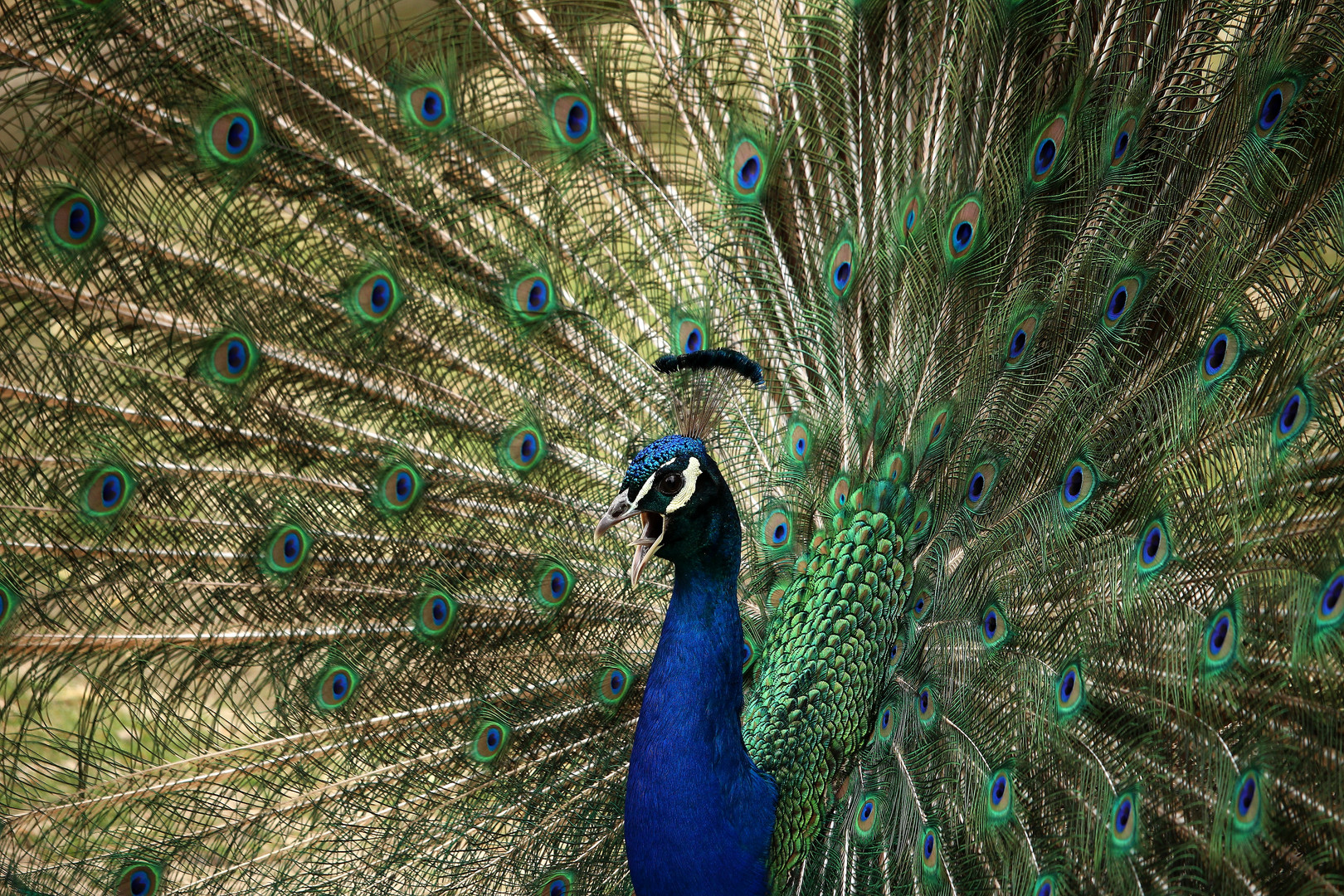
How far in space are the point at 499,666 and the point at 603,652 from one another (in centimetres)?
21

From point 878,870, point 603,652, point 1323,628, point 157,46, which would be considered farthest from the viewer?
point 603,652

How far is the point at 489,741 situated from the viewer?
2.04 meters

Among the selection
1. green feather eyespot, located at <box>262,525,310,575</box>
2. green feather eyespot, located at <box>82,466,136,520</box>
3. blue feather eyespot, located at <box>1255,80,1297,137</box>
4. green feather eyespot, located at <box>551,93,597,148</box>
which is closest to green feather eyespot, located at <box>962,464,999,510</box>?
blue feather eyespot, located at <box>1255,80,1297,137</box>

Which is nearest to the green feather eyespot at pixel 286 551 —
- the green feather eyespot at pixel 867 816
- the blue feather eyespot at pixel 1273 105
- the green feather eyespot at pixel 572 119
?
the green feather eyespot at pixel 572 119

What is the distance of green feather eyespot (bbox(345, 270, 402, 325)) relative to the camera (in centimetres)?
192

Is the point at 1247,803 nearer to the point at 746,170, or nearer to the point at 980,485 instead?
the point at 980,485

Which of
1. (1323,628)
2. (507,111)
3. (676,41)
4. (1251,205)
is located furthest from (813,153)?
(1323,628)

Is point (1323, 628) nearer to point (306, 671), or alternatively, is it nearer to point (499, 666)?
point (499, 666)

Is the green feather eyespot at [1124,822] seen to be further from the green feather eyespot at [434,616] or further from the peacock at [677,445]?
the green feather eyespot at [434,616]

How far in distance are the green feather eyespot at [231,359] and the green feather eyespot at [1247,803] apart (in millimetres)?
1650

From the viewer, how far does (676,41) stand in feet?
7.12

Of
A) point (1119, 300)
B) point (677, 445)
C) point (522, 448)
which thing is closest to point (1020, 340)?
point (1119, 300)

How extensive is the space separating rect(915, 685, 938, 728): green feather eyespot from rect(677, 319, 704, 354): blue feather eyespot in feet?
2.72

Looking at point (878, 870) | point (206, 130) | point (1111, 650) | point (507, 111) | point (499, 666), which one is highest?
point (507, 111)
